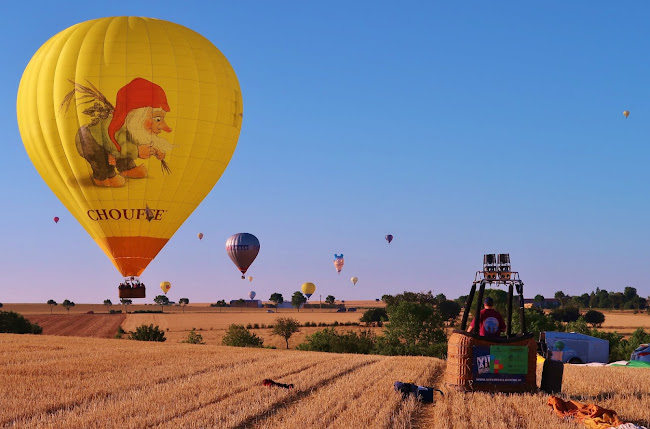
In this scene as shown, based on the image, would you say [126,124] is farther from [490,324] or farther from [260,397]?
[490,324]

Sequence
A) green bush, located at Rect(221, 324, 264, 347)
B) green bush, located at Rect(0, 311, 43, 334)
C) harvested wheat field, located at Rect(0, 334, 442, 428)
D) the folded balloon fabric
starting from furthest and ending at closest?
green bush, located at Rect(0, 311, 43, 334)
green bush, located at Rect(221, 324, 264, 347)
harvested wheat field, located at Rect(0, 334, 442, 428)
the folded balloon fabric

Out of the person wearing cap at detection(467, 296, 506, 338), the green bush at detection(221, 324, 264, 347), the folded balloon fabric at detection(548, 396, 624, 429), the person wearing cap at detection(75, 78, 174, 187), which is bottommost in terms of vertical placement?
the green bush at detection(221, 324, 264, 347)

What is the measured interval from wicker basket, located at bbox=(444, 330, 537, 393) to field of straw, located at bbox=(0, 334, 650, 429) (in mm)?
320

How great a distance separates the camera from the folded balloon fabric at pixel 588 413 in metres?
14.3

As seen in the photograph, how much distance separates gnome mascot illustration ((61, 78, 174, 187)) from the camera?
34.0 metres

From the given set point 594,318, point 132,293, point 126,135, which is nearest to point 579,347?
point 132,293

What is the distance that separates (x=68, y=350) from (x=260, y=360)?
9.83 m

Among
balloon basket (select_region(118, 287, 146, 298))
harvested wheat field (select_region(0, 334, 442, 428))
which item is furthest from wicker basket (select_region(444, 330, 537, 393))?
balloon basket (select_region(118, 287, 146, 298))

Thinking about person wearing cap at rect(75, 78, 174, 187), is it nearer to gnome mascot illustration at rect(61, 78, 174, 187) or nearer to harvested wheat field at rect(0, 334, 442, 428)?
gnome mascot illustration at rect(61, 78, 174, 187)

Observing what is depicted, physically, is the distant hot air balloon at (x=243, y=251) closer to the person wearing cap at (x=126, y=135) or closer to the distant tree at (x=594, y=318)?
the person wearing cap at (x=126, y=135)

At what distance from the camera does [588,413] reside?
49.5 ft

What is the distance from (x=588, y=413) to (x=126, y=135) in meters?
24.6

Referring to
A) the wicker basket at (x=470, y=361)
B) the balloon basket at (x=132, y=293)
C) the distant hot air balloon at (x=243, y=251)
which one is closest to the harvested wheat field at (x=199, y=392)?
the wicker basket at (x=470, y=361)

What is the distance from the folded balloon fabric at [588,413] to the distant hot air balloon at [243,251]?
68.3 meters
